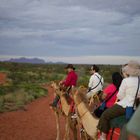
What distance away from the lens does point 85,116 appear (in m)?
7.72

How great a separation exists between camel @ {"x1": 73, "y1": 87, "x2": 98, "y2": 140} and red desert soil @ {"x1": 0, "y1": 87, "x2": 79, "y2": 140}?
211 inches

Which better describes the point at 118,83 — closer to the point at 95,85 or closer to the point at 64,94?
the point at 64,94

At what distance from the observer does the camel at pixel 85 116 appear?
7457 millimetres

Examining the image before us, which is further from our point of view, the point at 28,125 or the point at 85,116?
the point at 28,125

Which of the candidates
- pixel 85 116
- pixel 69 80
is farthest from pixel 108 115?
pixel 69 80

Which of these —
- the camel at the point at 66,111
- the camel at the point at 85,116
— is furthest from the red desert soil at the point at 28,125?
the camel at the point at 85,116

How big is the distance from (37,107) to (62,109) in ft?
35.8

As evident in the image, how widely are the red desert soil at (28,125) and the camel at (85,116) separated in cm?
536

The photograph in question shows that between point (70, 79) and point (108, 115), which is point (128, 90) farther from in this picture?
point (70, 79)

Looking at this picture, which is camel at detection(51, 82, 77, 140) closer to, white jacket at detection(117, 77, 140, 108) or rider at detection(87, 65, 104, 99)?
rider at detection(87, 65, 104, 99)

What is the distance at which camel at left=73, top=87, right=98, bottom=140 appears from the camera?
7.46 m

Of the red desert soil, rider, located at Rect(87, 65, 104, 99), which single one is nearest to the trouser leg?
rider, located at Rect(87, 65, 104, 99)

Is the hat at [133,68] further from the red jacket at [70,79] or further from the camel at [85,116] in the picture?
the red jacket at [70,79]

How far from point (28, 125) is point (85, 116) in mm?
8402
